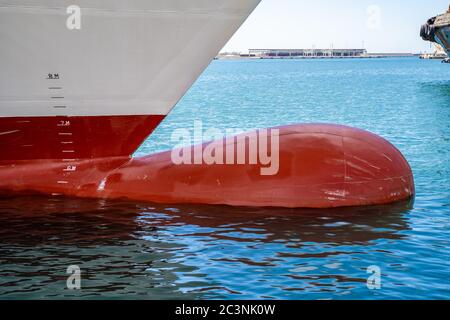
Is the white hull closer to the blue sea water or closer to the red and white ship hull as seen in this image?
the red and white ship hull

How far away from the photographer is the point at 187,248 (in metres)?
11.0

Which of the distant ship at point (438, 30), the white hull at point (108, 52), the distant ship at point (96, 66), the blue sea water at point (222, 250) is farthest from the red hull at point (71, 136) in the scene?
the distant ship at point (438, 30)

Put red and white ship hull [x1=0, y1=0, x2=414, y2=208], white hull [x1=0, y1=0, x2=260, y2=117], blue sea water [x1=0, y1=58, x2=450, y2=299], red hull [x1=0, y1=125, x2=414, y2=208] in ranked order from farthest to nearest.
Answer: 1. red hull [x1=0, y1=125, x2=414, y2=208]
2. red and white ship hull [x1=0, y1=0, x2=414, y2=208]
3. white hull [x1=0, y1=0, x2=260, y2=117]
4. blue sea water [x1=0, y1=58, x2=450, y2=299]

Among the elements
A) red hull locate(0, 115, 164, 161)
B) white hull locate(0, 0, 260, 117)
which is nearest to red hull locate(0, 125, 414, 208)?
red hull locate(0, 115, 164, 161)

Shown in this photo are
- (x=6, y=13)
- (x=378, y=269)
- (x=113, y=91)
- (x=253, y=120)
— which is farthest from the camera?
(x=253, y=120)

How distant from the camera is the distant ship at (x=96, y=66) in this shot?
503 inches

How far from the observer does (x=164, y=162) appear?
13.9 m

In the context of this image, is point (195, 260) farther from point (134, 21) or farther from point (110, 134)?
point (134, 21)

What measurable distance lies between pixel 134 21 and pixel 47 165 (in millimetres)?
3468

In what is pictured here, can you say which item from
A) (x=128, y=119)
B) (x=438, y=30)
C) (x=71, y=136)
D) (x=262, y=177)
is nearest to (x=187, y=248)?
(x=262, y=177)

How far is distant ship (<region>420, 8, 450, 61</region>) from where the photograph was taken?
8161cm

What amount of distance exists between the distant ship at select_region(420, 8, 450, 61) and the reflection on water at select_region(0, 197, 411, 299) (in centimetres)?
7398
